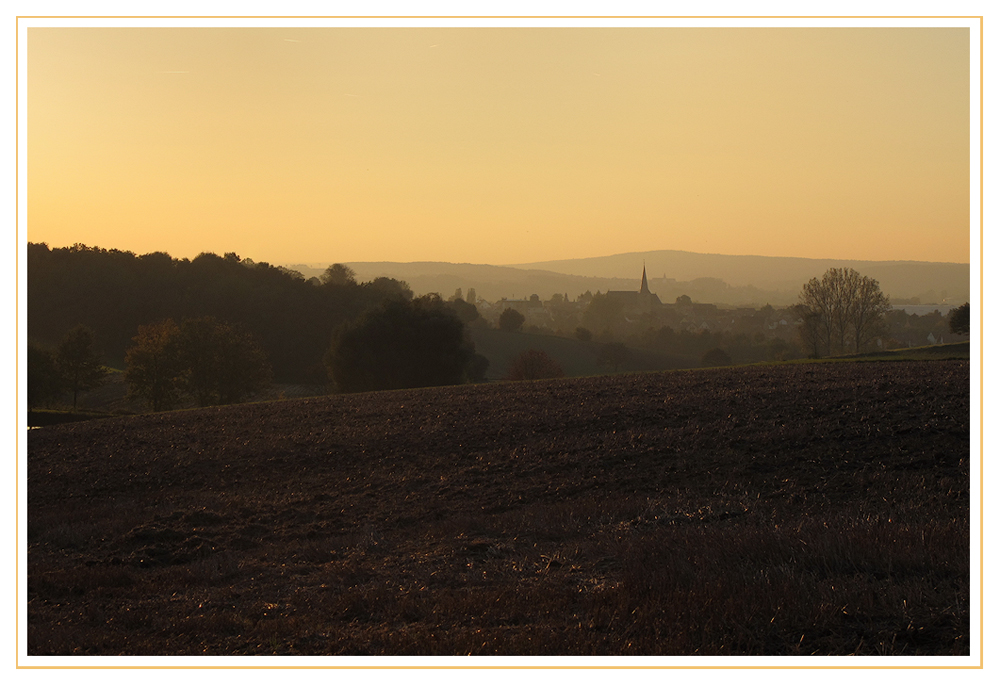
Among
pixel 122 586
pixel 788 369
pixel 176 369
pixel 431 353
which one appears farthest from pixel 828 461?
pixel 176 369

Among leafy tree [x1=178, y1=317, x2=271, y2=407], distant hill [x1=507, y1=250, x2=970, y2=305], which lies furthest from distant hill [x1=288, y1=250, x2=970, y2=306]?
leafy tree [x1=178, y1=317, x2=271, y2=407]

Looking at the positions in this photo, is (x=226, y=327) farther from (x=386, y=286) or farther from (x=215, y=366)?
(x=386, y=286)

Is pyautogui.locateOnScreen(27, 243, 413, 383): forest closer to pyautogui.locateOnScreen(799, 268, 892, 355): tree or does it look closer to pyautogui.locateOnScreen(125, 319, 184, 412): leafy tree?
pyautogui.locateOnScreen(125, 319, 184, 412): leafy tree

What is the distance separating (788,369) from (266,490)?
2246cm

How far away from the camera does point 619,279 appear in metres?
124

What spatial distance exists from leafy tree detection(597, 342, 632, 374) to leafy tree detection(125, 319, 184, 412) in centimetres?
4746

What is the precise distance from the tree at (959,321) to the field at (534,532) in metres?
23.7

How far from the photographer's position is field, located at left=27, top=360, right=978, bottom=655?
5.42 metres

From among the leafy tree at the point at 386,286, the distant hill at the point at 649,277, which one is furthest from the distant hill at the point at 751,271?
the leafy tree at the point at 386,286

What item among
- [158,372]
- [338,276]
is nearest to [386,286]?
[338,276]

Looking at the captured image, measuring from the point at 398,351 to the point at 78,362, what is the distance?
73.8ft

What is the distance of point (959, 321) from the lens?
42.1 m
